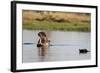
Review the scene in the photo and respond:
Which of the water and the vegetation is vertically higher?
the vegetation

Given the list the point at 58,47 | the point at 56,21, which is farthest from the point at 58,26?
the point at 58,47

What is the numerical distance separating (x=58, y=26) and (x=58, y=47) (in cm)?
17

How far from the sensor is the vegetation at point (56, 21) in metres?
1.68

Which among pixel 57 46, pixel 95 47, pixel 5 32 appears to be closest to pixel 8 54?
pixel 5 32

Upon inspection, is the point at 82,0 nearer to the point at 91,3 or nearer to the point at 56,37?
the point at 91,3

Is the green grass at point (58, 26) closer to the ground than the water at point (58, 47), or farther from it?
farther from it

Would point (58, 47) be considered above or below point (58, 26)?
below

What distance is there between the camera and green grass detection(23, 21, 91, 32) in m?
1.69

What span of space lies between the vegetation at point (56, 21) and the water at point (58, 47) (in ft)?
0.14

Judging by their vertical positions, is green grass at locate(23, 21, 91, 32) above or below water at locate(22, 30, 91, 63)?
above

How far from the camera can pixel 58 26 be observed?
1766 millimetres

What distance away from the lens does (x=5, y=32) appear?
1604mm

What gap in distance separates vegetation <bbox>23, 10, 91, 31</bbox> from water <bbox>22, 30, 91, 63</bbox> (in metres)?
0.04

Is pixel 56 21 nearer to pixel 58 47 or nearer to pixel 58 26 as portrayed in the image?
pixel 58 26
